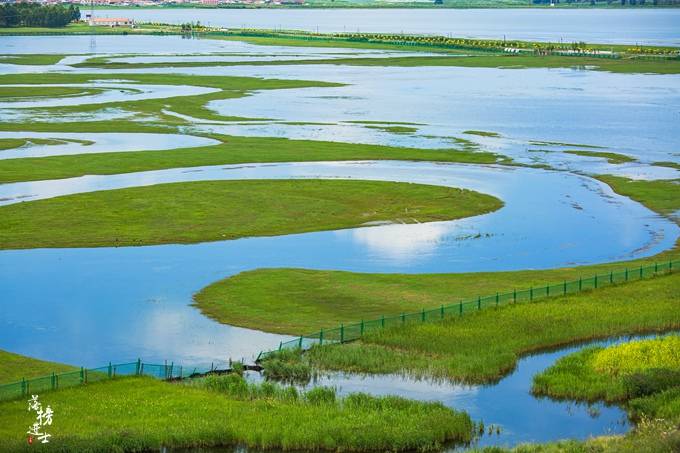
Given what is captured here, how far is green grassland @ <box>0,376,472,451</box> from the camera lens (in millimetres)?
33125

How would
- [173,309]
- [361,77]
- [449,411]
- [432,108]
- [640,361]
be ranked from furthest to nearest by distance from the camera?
1. [361,77]
2. [432,108]
3. [173,309]
4. [640,361]
5. [449,411]

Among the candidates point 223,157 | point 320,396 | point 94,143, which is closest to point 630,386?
point 320,396

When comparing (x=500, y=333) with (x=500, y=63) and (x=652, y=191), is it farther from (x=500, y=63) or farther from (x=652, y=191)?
(x=500, y=63)

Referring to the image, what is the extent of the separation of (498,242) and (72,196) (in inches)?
1039

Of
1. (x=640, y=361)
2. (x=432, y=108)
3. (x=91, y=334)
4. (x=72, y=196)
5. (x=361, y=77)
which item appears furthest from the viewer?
(x=361, y=77)

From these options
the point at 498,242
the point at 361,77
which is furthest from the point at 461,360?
the point at 361,77

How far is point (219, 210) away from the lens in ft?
222

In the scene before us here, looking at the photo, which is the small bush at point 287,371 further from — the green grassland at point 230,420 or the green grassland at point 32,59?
the green grassland at point 32,59

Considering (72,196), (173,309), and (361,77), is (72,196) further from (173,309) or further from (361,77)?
(361,77)

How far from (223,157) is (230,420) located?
54.2m

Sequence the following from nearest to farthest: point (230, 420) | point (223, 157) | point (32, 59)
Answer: point (230, 420) → point (223, 157) → point (32, 59)

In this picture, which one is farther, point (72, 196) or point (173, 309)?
point (72, 196)

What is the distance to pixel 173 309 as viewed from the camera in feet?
159

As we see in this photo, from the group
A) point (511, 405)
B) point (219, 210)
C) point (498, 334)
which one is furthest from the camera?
point (219, 210)
